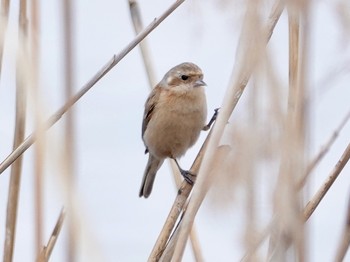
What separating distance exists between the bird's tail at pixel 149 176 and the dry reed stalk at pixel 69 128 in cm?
284

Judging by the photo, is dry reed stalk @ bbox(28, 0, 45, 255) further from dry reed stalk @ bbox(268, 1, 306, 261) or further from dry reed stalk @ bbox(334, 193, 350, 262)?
dry reed stalk @ bbox(334, 193, 350, 262)

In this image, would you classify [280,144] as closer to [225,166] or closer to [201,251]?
[225,166]

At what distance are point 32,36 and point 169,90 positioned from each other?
2264 millimetres

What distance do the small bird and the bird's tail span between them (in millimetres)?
Result: 228

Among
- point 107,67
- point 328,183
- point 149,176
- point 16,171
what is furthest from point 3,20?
point 149,176

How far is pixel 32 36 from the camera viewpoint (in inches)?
73.2

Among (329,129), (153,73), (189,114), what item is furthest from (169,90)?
(329,129)

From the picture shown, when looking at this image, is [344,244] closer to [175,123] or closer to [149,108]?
[175,123]

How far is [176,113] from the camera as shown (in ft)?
13.2

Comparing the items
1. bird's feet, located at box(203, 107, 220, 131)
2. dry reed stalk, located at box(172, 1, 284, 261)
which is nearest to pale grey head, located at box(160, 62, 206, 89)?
bird's feet, located at box(203, 107, 220, 131)

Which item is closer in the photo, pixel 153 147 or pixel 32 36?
pixel 32 36

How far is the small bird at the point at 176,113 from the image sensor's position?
396 cm

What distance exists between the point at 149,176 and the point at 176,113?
67 centimetres

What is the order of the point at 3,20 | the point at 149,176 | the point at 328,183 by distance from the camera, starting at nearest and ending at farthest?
the point at 328,183, the point at 3,20, the point at 149,176
